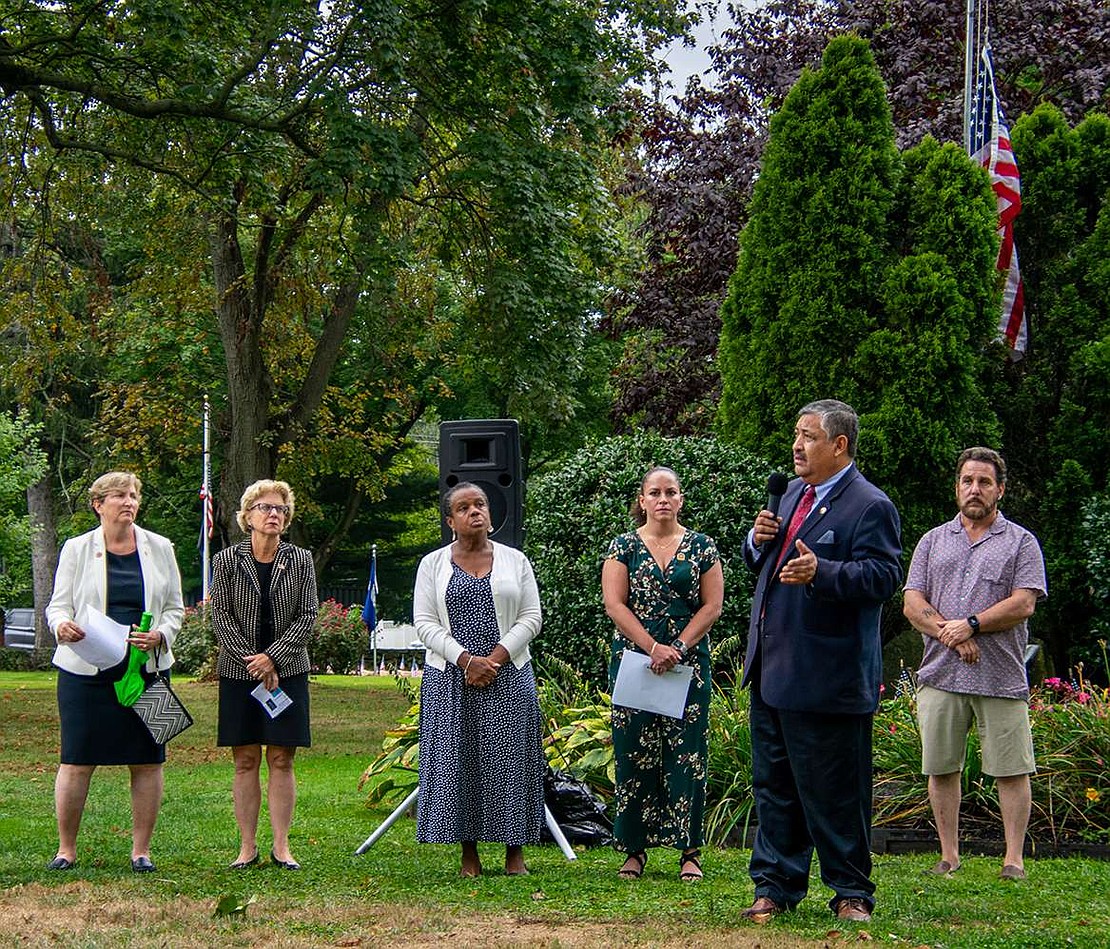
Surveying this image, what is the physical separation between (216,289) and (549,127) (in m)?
6.52

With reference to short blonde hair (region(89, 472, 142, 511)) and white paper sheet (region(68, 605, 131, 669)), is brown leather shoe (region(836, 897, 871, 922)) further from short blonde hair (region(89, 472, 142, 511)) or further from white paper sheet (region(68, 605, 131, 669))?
short blonde hair (region(89, 472, 142, 511))

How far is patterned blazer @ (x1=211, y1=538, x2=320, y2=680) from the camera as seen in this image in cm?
725

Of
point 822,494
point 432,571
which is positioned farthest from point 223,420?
point 822,494

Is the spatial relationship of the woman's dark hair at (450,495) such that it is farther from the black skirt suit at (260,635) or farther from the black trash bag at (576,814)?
the black trash bag at (576,814)

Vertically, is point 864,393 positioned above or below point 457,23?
below

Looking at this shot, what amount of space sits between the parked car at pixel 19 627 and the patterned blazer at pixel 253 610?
4053cm

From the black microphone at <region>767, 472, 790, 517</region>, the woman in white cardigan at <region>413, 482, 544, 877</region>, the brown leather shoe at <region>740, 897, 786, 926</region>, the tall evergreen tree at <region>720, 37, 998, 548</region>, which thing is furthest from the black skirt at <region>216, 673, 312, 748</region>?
the tall evergreen tree at <region>720, 37, 998, 548</region>

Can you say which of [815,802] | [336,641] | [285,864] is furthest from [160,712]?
[336,641]

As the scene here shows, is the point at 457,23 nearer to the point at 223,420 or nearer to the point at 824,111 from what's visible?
the point at 824,111

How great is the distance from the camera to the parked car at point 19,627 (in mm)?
45438

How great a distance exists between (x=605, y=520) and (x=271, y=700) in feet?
13.9

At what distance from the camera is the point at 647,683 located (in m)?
6.99

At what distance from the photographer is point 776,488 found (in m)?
5.42

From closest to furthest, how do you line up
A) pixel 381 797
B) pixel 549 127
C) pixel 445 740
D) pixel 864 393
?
pixel 445 740 < pixel 381 797 < pixel 864 393 < pixel 549 127
